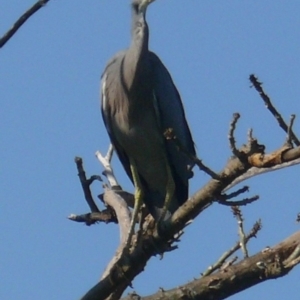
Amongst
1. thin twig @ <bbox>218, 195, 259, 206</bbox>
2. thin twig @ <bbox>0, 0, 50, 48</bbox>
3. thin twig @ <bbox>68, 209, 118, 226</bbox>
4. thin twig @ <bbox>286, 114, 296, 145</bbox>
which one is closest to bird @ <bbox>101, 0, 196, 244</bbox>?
thin twig @ <bbox>68, 209, 118, 226</bbox>

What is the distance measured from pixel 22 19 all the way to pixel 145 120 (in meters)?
3.61

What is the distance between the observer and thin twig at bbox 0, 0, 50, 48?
7.39 feet

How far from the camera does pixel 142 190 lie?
18.9ft

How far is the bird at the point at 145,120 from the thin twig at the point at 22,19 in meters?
3.48

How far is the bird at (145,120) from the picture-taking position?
228 inches

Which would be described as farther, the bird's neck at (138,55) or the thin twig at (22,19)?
the bird's neck at (138,55)

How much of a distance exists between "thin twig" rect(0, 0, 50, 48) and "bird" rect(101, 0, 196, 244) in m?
3.48

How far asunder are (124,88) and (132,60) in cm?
22

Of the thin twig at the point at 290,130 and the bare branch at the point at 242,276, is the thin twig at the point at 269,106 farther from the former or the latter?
the bare branch at the point at 242,276

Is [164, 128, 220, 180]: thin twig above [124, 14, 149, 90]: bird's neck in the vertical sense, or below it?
below

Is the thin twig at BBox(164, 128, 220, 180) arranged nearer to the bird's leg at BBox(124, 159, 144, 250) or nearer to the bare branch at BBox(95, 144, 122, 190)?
the bird's leg at BBox(124, 159, 144, 250)

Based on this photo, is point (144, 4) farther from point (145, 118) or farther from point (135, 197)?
point (135, 197)

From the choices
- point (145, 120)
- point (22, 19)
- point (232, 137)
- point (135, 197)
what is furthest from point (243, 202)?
point (145, 120)

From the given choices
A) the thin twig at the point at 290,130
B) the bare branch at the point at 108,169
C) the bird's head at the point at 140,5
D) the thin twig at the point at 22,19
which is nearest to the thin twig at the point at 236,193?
the thin twig at the point at 290,130
